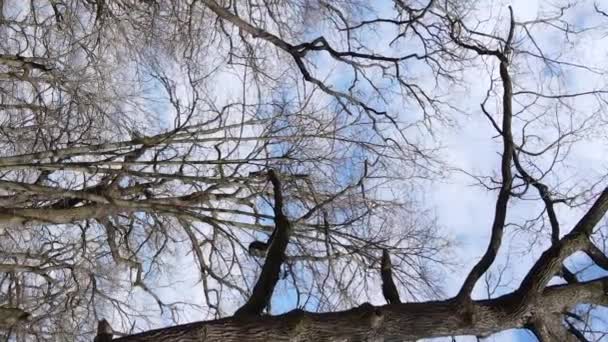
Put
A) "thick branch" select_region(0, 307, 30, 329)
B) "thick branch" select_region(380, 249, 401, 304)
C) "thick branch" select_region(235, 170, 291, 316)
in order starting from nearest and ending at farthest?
"thick branch" select_region(235, 170, 291, 316) < "thick branch" select_region(380, 249, 401, 304) < "thick branch" select_region(0, 307, 30, 329)

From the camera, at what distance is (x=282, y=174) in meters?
7.91

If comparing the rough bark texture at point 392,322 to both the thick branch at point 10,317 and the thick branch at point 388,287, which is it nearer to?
the thick branch at point 388,287

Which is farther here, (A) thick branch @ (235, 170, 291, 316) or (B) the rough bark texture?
(A) thick branch @ (235, 170, 291, 316)

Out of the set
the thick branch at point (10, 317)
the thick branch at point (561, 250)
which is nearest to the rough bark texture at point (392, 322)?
the thick branch at point (561, 250)

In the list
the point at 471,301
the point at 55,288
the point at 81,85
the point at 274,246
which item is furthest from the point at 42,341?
the point at 471,301

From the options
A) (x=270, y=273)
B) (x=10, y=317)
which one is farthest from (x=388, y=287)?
(x=10, y=317)

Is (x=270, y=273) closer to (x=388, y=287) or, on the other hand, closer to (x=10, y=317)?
(x=388, y=287)

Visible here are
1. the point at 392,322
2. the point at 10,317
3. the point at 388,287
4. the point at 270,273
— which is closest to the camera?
the point at 392,322

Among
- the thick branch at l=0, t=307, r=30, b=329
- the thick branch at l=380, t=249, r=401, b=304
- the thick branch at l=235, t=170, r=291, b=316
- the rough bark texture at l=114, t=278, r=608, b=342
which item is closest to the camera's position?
the rough bark texture at l=114, t=278, r=608, b=342

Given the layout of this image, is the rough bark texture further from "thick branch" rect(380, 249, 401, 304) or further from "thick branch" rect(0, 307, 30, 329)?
"thick branch" rect(0, 307, 30, 329)

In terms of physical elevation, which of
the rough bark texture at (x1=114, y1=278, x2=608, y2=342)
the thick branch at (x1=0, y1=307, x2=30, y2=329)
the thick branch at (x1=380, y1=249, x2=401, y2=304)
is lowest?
the rough bark texture at (x1=114, y1=278, x2=608, y2=342)

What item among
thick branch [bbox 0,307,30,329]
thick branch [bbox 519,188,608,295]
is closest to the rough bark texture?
thick branch [bbox 519,188,608,295]

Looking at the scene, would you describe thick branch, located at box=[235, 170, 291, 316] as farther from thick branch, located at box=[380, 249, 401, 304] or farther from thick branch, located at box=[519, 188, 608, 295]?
thick branch, located at box=[519, 188, 608, 295]

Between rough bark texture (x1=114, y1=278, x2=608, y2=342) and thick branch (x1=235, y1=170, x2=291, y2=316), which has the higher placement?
thick branch (x1=235, y1=170, x2=291, y2=316)
